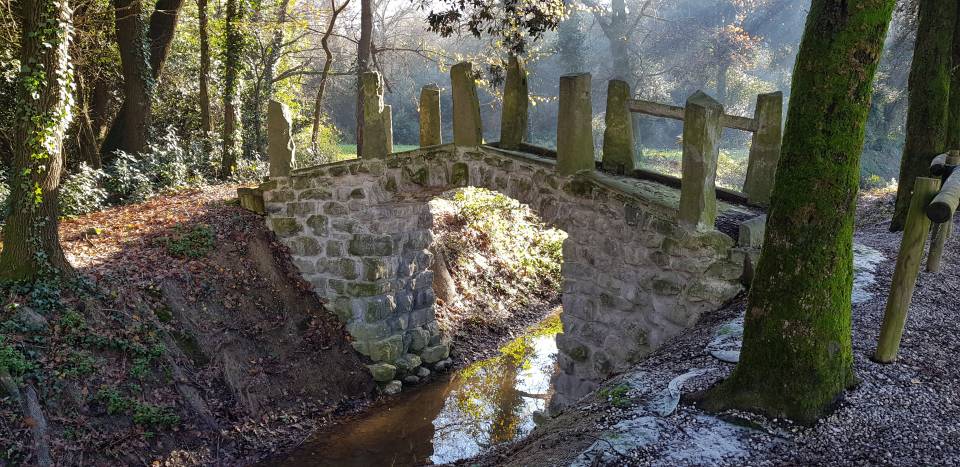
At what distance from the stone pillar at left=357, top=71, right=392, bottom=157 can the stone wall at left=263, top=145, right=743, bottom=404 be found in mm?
156

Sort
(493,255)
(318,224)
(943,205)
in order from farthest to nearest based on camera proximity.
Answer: (493,255)
(318,224)
(943,205)

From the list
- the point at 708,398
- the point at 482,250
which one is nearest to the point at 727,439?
the point at 708,398

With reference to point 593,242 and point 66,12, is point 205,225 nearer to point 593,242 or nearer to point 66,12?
point 66,12

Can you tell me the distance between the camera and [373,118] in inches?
336

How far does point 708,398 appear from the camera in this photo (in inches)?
147

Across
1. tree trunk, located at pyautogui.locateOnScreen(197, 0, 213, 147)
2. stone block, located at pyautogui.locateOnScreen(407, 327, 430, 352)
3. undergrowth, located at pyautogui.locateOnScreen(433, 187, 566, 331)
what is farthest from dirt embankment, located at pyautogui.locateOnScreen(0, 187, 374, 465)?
tree trunk, located at pyautogui.locateOnScreen(197, 0, 213, 147)

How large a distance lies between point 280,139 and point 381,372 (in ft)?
12.0

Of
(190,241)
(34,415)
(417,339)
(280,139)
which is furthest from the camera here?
(417,339)

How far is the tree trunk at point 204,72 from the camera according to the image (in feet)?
40.7

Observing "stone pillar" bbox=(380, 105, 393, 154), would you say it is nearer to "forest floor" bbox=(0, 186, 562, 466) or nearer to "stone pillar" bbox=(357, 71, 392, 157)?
"stone pillar" bbox=(357, 71, 392, 157)

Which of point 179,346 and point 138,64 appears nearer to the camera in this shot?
point 179,346

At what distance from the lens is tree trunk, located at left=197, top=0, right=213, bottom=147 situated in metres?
12.4

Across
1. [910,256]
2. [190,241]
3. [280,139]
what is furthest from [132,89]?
[910,256]

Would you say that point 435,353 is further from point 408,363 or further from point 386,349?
point 386,349
